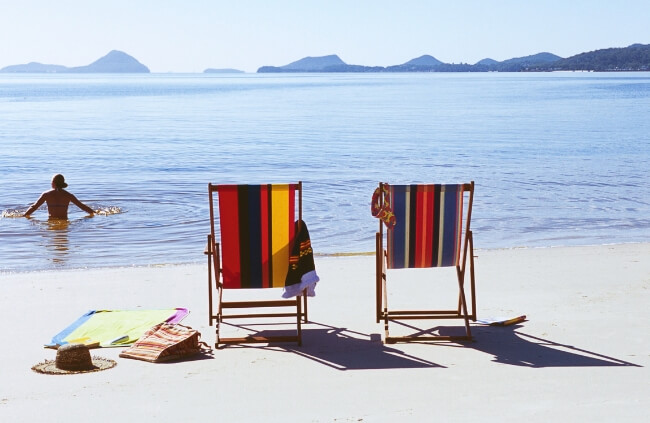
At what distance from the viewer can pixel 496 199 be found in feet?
53.4

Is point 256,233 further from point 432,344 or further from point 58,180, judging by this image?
point 58,180

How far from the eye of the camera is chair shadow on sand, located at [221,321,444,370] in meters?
5.23

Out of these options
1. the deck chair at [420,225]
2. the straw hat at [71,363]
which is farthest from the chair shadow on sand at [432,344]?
the straw hat at [71,363]

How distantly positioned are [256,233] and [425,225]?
1.10m

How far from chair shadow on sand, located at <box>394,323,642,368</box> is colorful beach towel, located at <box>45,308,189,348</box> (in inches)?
70.8

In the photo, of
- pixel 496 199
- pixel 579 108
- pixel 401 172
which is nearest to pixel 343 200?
pixel 496 199

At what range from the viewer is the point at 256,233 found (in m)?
5.85

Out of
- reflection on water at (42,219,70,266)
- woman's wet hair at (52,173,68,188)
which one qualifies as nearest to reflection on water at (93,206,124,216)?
reflection on water at (42,219,70,266)

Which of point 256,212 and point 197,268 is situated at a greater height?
point 256,212

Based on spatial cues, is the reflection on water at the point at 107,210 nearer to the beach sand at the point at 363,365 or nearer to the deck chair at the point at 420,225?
the beach sand at the point at 363,365

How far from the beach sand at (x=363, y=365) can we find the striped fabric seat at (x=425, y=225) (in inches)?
20.3

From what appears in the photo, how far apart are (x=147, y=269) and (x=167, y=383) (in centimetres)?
398

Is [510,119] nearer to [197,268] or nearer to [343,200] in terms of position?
[343,200]

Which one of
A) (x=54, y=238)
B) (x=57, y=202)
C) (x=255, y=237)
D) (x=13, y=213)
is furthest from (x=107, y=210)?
(x=255, y=237)
